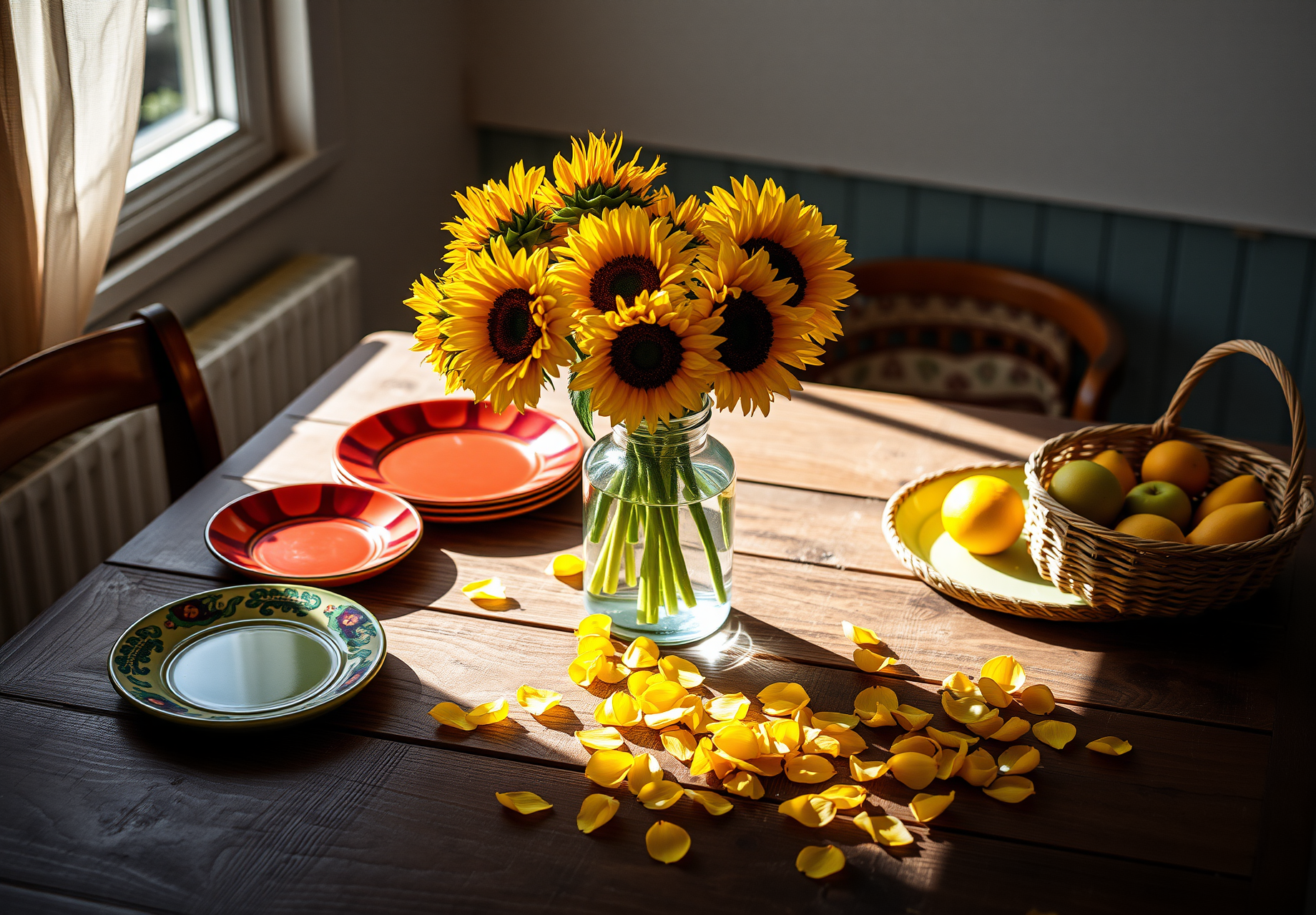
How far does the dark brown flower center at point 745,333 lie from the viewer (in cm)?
89

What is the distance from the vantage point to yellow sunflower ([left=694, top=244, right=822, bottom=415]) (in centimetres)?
88

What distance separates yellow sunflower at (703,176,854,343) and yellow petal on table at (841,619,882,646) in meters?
0.30

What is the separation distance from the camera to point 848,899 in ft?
2.65

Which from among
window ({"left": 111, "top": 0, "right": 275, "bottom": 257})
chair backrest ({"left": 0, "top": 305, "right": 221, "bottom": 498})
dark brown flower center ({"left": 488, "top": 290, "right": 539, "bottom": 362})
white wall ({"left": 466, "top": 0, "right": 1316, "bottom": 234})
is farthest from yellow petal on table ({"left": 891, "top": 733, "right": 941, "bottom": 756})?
white wall ({"left": 466, "top": 0, "right": 1316, "bottom": 234})

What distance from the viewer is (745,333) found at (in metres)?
0.90

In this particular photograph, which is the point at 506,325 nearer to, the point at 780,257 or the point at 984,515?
the point at 780,257

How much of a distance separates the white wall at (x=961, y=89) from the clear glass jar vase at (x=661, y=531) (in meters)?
1.62

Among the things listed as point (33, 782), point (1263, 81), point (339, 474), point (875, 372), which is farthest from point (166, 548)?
point (1263, 81)

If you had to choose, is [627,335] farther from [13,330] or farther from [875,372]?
[875,372]

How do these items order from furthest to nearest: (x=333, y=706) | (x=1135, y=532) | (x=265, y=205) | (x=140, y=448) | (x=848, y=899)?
(x=265, y=205)
(x=140, y=448)
(x=1135, y=532)
(x=333, y=706)
(x=848, y=899)

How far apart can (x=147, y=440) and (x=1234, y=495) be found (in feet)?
4.84

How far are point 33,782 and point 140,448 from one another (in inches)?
38.0

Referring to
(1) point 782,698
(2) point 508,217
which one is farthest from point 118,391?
(1) point 782,698

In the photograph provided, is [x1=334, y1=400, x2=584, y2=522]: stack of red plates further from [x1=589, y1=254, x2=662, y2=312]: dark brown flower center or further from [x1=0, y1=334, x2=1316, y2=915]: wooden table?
[x1=589, y1=254, x2=662, y2=312]: dark brown flower center
